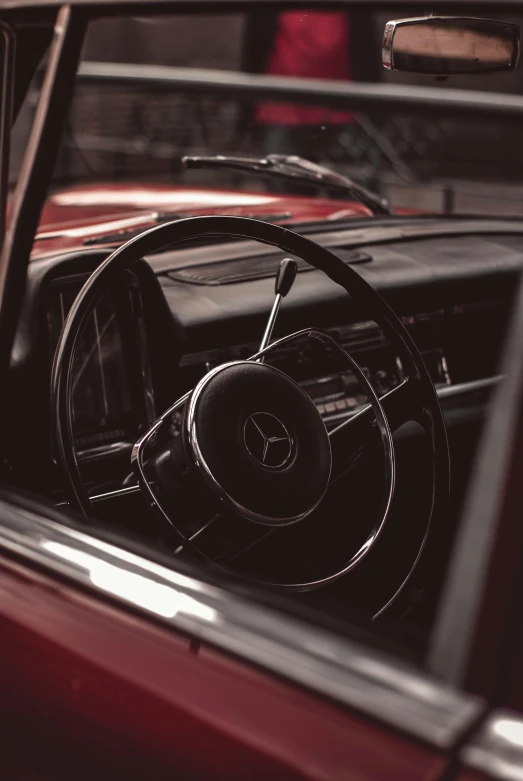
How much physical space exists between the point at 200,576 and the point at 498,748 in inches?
16.9

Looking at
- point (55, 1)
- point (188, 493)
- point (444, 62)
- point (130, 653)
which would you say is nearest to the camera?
point (130, 653)

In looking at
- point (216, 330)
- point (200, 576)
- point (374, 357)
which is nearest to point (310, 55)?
point (374, 357)

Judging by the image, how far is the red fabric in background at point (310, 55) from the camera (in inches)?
280

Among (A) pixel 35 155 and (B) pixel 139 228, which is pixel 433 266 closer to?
(B) pixel 139 228

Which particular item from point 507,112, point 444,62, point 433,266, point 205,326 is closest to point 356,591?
point 205,326

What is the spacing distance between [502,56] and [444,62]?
11 cm

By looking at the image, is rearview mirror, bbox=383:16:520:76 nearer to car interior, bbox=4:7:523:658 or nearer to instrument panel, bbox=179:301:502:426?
car interior, bbox=4:7:523:658

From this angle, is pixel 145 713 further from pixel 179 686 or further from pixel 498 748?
pixel 498 748

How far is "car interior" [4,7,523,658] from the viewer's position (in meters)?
1.63

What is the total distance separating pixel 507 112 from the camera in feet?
11.0

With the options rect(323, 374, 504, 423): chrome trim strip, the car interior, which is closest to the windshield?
the car interior

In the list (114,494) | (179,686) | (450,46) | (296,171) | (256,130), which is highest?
(450,46)

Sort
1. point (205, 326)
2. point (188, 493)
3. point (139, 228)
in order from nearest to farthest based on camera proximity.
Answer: point (188, 493) → point (205, 326) → point (139, 228)

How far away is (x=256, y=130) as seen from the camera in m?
6.89
